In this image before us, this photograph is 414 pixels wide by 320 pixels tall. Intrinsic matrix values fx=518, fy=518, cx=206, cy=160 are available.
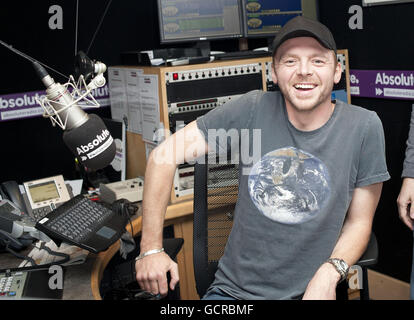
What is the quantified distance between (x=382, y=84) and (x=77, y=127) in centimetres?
205

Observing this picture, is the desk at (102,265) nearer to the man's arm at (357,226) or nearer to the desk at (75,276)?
the desk at (75,276)

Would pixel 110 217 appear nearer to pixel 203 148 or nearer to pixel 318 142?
pixel 203 148

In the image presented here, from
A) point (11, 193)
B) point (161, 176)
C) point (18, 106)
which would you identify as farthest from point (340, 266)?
point (18, 106)

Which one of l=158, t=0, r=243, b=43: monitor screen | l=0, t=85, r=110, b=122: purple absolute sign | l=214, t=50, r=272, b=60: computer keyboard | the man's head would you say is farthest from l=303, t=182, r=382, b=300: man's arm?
l=0, t=85, r=110, b=122: purple absolute sign

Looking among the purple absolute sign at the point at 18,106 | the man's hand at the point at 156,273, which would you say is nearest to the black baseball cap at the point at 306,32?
the man's hand at the point at 156,273

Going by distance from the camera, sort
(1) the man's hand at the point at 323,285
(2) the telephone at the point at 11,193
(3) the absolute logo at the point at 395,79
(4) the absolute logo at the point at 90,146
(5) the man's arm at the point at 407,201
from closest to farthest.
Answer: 1. (4) the absolute logo at the point at 90,146
2. (1) the man's hand at the point at 323,285
3. (5) the man's arm at the point at 407,201
4. (2) the telephone at the point at 11,193
5. (3) the absolute logo at the point at 395,79

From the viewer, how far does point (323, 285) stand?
1.40 meters

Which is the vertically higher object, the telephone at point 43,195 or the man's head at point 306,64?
the man's head at point 306,64

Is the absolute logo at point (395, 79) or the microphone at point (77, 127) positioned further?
the absolute logo at point (395, 79)

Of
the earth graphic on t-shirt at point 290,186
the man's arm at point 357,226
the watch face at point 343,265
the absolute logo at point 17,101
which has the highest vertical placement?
the absolute logo at point 17,101

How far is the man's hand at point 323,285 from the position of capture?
4.58ft

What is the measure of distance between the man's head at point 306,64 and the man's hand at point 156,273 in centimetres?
60

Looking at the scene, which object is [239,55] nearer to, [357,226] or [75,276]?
[357,226]
